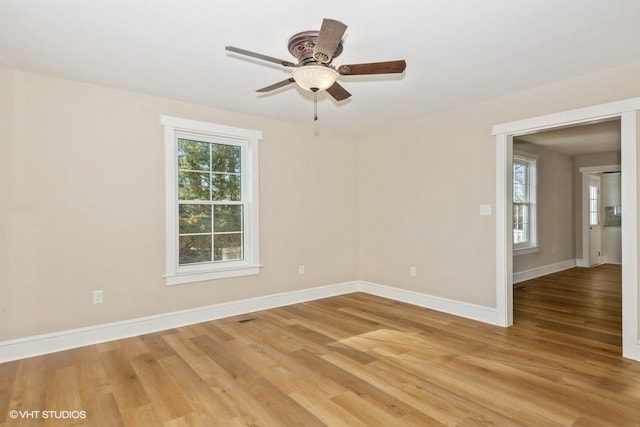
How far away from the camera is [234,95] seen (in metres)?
3.63

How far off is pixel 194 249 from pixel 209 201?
59 cm

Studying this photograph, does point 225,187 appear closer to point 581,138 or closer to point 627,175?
point 627,175

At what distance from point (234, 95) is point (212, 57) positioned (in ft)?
2.84

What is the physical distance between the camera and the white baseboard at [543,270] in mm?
6083

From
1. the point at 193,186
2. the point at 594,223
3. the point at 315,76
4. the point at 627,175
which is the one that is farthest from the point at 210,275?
the point at 594,223

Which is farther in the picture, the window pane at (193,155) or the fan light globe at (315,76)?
the window pane at (193,155)

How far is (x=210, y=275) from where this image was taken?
4031 millimetres

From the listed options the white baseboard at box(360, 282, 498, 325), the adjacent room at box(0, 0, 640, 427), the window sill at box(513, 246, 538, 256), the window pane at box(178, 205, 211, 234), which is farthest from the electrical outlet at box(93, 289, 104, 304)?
the window sill at box(513, 246, 538, 256)

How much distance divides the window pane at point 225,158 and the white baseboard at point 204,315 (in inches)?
64.6

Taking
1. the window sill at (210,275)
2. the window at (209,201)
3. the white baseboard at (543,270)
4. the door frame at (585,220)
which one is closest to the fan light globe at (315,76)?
the window at (209,201)

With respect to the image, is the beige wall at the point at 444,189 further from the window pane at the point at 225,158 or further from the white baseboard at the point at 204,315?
the window pane at the point at 225,158

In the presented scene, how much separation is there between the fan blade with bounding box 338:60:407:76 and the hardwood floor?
7.12 ft

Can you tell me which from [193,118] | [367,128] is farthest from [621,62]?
[193,118]

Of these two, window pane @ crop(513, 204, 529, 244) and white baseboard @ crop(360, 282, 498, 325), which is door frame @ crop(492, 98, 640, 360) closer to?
A: white baseboard @ crop(360, 282, 498, 325)
